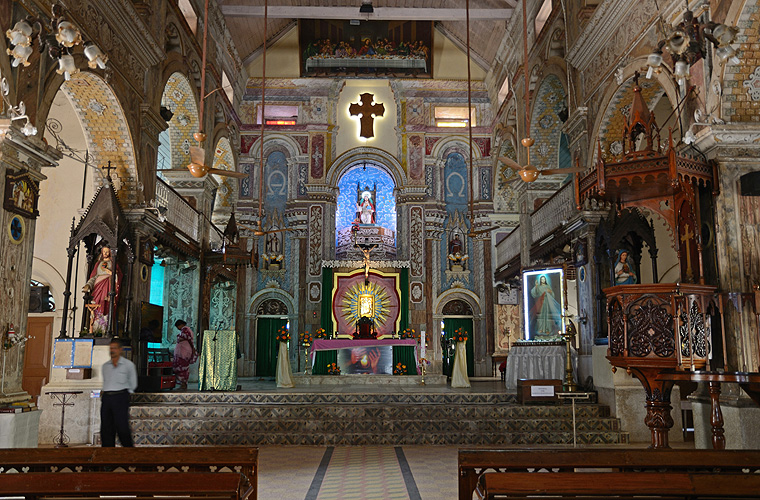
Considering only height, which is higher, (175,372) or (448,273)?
(448,273)

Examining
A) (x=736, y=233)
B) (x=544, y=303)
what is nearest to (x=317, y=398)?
(x=544, y=303)

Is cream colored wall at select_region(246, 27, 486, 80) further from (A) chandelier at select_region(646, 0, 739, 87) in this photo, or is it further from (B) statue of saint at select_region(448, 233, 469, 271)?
(A) chandelier at select_region(646, 0, 739, 87)

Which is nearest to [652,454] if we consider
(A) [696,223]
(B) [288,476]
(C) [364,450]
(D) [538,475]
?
(D) [538,475]

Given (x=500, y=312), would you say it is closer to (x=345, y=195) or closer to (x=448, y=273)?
(x=448, y=273)

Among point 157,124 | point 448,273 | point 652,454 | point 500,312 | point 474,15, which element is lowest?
point 652,454

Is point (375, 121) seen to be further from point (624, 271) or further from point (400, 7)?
point (624, 271)

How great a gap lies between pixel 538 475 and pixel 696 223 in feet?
20.5

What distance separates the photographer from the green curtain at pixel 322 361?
16.6 meters

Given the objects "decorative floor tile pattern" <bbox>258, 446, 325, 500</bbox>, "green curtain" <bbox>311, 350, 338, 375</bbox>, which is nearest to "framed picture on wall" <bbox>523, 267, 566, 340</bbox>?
"green curtain" <bbox>311, 350, 338, 375</bbox>

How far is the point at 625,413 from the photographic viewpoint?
1045 centimetres

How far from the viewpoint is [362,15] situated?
62.8 feet

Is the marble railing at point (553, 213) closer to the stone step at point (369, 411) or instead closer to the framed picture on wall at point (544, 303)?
the framed picture on wall at point (544, 303)

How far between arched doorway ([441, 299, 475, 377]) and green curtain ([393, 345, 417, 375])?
4181 mm

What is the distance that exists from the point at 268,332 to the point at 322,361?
503 centimetres
